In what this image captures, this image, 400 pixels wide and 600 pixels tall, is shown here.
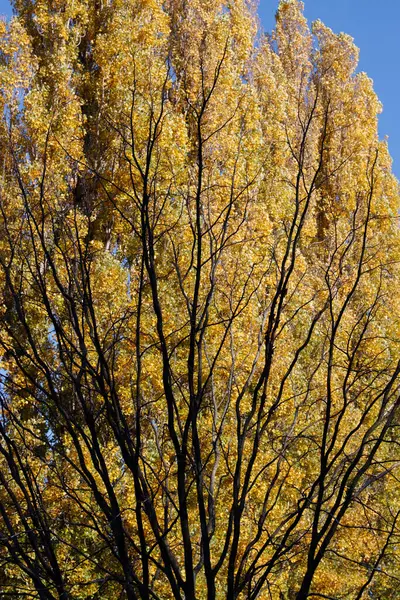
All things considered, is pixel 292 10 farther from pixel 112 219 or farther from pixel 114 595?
pixel 114 595

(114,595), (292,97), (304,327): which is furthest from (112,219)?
(292,97)

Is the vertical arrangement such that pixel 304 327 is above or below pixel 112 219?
below

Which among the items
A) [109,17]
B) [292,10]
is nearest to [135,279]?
[109,17]

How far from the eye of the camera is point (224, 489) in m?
9.47

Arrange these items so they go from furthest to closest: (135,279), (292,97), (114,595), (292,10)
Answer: (292,10), (292,97), (135,279), (114,595)

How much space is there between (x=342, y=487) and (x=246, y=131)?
48.3 ft

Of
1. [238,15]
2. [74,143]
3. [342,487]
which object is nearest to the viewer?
[342,487]

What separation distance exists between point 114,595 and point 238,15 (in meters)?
15.3

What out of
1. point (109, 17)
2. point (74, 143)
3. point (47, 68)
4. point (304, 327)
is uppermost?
point (109, 17)

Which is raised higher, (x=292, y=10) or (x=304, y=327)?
(x=292, y=10)

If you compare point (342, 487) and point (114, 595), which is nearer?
point (342, 487)

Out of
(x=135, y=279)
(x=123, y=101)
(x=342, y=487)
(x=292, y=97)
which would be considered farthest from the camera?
(x=292, y=97)

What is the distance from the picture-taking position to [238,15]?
1891 centimetres

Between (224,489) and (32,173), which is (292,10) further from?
(224,489)
